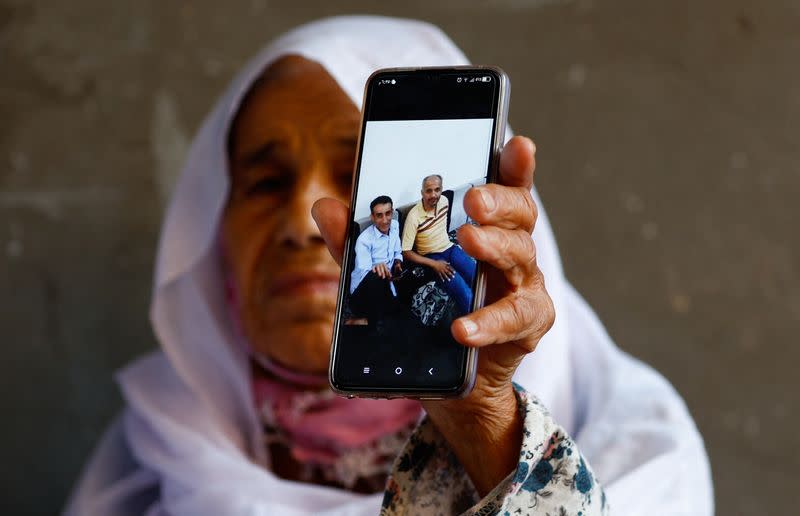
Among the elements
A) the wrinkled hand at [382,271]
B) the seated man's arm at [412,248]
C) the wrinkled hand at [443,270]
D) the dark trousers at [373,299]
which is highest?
the seated man's arm at [412,248]

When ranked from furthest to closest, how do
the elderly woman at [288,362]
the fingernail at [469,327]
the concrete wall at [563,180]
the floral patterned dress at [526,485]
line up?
1. the concrete wall at [563,180]
2. the elderly woman at [288,362]
3. the floral patterned dress at [526,485]
4. the fingernail at [469,327]

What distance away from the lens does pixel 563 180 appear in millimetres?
1725

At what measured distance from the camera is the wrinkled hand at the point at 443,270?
30.6 inches

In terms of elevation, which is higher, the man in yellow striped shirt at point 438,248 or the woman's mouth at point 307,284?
the man in yellow striped shirt at point 438,248

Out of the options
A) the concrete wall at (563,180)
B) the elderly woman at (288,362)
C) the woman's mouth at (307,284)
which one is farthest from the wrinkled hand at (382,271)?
the concrete wall at (563,180)

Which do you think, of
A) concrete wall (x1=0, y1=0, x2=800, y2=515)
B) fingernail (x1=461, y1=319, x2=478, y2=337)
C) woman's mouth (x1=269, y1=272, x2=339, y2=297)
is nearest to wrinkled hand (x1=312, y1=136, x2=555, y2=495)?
fingernail (x1=461, y1=319, x2=478, y2=337)

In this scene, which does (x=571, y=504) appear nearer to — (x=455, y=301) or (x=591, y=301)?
(x=455, y=301)

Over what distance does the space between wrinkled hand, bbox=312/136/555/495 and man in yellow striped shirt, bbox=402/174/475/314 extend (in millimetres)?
18

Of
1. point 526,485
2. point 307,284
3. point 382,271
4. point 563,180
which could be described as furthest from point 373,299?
point 563,180

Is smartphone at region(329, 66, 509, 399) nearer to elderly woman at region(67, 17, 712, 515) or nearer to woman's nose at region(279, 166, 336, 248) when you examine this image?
elderly woman at region(67, 17, 712, 515)

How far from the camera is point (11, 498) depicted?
1.82 meters

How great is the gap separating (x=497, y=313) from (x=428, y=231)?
0.08m

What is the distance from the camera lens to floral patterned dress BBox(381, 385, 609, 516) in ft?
2.76

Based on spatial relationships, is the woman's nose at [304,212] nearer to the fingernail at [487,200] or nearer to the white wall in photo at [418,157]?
the white wall in photo at [418,157]
